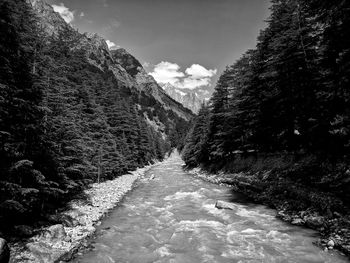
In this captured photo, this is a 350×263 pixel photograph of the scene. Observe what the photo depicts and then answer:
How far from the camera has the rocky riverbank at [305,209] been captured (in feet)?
34.0

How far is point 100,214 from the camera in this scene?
15969 millimetres

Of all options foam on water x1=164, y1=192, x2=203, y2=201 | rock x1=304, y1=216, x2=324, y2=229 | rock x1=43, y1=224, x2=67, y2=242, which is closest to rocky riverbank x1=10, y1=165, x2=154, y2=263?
rock x1=43, y1=224, x2=67, y2=242

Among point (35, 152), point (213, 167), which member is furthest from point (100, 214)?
point (213, 167)

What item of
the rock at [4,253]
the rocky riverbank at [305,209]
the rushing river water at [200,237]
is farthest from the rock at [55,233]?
the rocky riverbank at [305,209]

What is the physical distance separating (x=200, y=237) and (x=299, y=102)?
45.1 feet

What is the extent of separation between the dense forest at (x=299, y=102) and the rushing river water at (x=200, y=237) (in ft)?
13.2

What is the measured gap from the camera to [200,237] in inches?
486

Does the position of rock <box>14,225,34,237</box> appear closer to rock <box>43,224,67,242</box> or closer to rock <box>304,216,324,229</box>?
rock <box>43,224,67,242</box>

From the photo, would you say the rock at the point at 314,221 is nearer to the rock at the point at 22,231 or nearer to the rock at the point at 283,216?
the rock at the point at 283,216

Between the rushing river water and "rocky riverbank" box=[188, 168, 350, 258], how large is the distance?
542 millimetres

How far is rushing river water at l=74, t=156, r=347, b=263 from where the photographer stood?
10.1 meters

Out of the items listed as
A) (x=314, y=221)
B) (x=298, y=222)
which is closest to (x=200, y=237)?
(x=298, y=222)

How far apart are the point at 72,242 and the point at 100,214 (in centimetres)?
500

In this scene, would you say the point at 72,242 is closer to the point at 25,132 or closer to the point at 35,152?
the point at 35,152
